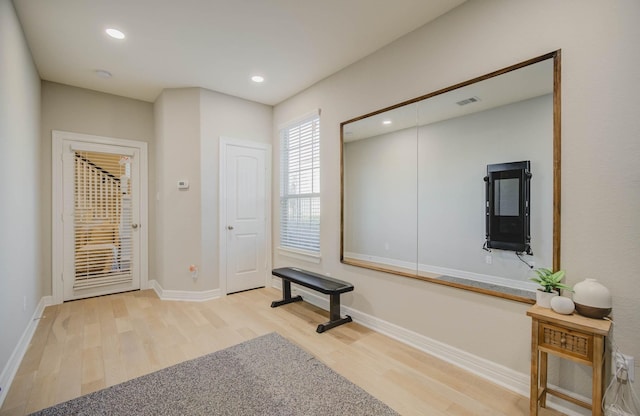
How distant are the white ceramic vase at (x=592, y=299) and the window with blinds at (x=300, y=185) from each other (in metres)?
2.53

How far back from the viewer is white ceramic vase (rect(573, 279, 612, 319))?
4.98 feet

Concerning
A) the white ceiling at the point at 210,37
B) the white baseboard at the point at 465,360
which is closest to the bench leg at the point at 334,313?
the white baseboard at the point at 465,360

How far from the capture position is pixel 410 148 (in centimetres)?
285

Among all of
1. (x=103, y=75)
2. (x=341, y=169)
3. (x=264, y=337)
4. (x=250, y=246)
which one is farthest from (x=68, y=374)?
(x=103, y=75)

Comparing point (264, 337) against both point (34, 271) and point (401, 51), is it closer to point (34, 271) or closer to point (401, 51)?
point (34, 271)

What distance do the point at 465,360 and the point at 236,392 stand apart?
5.57 feet

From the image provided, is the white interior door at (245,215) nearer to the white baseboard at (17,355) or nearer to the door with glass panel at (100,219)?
the door with glass panel at (100,219)

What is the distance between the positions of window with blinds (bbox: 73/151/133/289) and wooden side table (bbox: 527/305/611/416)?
15.6 feet

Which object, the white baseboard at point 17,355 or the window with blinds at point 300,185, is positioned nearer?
the white baseboard at point 17,355

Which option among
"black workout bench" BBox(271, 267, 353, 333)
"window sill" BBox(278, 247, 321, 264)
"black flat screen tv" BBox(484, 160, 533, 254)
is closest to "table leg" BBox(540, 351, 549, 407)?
"black flat screen tv" BBox(484, 160, 533, 254)

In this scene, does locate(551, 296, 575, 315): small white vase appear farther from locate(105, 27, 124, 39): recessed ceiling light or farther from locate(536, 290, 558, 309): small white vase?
locate(105, 27, 124, 39): recessed ceiling light

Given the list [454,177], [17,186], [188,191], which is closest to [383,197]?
[454,177]

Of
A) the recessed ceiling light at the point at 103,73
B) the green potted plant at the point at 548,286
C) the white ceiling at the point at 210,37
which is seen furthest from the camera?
the recessed ceiling light at the point at 103,73

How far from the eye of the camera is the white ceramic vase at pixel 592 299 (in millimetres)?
1518
